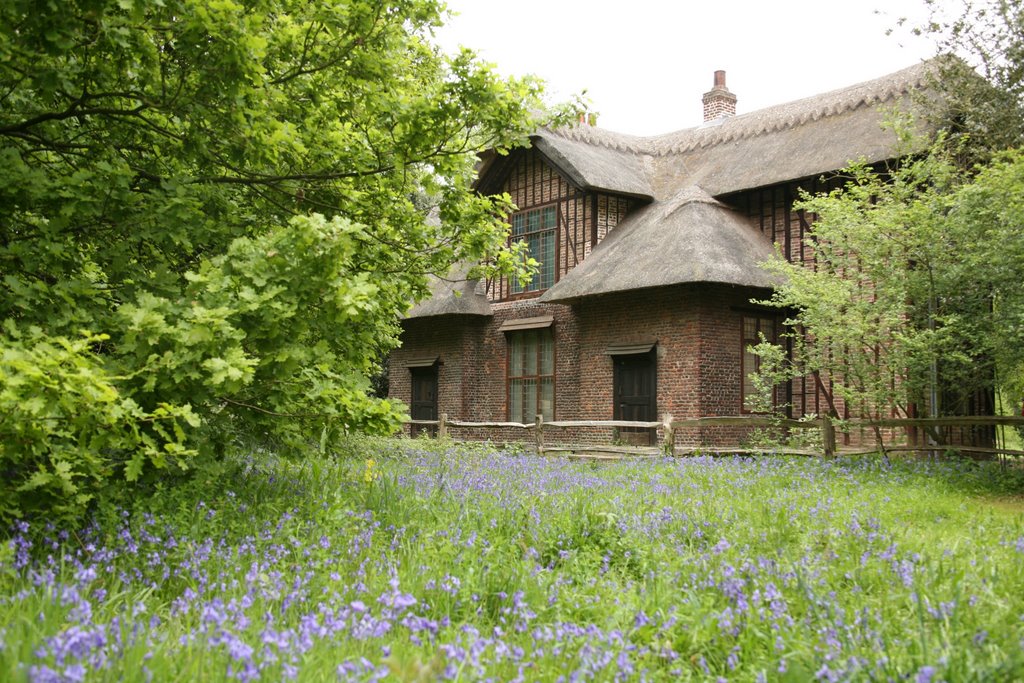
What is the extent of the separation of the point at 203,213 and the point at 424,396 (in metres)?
18.7

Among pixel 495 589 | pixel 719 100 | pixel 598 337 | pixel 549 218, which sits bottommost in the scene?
pixel 495 589

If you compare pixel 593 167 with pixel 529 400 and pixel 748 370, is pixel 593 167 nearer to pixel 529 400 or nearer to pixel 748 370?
pixel 529 400

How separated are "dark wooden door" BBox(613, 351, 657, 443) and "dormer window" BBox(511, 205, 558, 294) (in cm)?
359

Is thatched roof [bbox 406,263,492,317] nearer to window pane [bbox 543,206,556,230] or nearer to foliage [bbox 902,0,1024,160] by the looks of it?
window pane [bbox 543,206,556,230]

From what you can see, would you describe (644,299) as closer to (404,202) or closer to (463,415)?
(463,415)

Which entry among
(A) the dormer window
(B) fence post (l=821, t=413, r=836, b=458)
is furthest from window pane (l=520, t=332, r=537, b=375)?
(B) fence post (l=821, t=413, r=836, b=458)

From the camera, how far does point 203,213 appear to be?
5.87 m

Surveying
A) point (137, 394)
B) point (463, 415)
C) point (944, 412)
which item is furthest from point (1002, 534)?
point (463, 415)

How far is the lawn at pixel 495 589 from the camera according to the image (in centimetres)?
301

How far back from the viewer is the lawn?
3014 millimetres

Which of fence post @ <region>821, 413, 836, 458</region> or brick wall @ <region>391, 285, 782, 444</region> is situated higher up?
brick wall @ <region>391, 285, 782, 444</region>

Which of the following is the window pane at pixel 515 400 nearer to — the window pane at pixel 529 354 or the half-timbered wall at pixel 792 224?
the window pane at pixel 529 354

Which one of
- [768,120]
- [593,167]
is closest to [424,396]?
[593,167]

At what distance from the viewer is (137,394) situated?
479 cm
